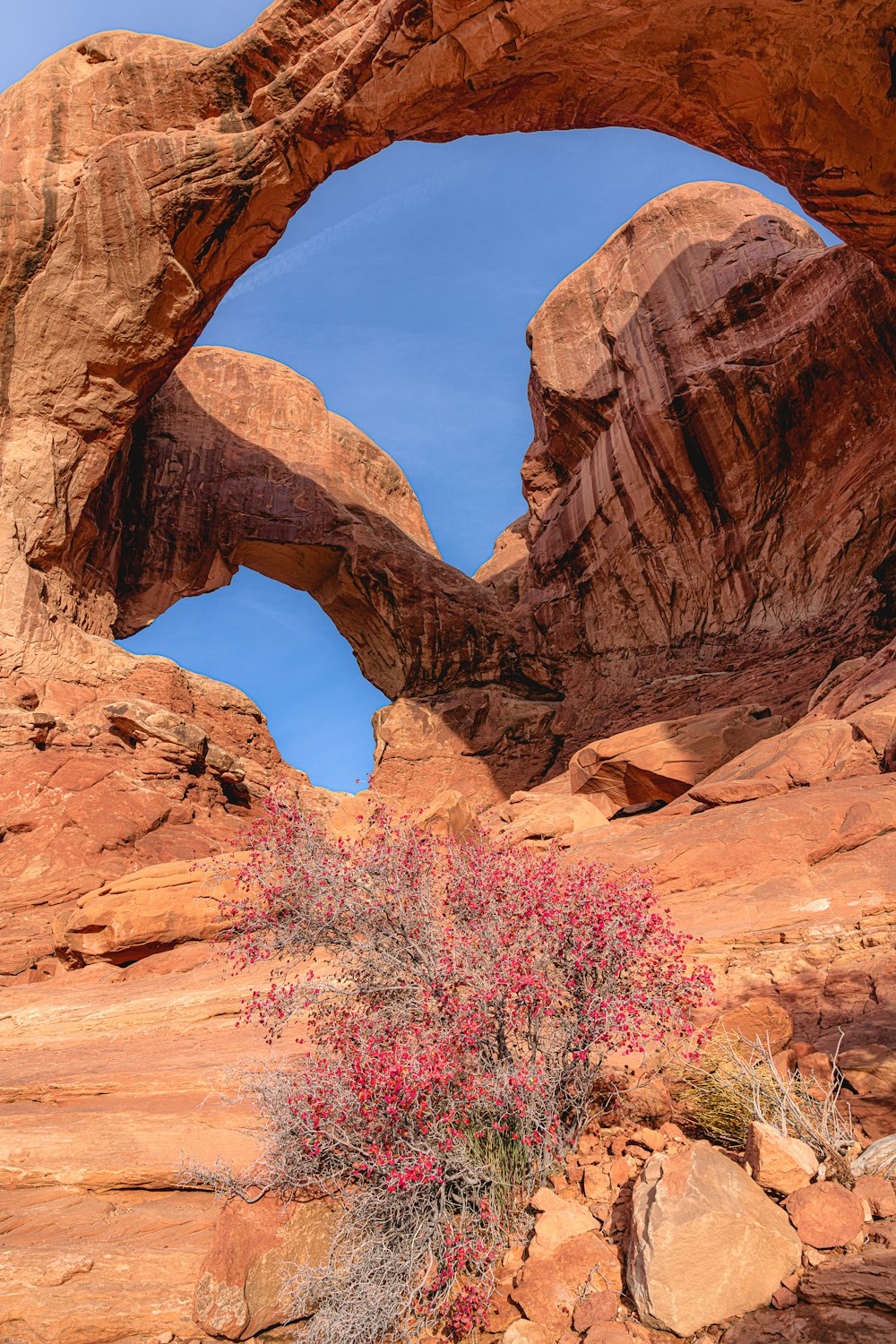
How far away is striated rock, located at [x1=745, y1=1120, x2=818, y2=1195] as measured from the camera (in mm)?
4113

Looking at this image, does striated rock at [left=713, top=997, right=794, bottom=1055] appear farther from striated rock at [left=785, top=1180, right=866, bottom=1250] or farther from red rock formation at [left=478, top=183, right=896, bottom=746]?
red rock formation at [left=478, top=183, right=896, bottom=746]

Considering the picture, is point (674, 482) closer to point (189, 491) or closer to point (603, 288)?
point (603, 288)

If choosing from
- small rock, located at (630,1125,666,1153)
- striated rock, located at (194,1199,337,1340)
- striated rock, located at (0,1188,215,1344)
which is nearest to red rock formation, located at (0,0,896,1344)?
striated rock, located at (0,1188,215,1344)

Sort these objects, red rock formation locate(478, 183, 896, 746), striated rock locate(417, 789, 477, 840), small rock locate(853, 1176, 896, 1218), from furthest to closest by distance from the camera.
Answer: red rock formation locate(478, 183, 896, 746) → striated rock locate(417, 789, 477, 840) → small rock locate(853, 1176, 896, 1218)

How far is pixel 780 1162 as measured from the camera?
163 inches

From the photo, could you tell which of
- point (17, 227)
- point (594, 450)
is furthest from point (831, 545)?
point (17, 227)

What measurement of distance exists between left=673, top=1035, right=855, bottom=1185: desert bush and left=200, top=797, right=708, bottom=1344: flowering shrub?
36cm

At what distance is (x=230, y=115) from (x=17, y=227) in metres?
5.88

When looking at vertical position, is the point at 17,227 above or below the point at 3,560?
above

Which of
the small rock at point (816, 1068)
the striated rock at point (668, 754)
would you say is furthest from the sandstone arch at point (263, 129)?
the small rock at point (816, 1068)

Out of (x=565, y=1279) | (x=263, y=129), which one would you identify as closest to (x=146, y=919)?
(x=565, y=1279)

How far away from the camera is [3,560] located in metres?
19.2

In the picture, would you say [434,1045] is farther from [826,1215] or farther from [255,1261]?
[826,1215]

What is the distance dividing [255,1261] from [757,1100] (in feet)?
10.8
